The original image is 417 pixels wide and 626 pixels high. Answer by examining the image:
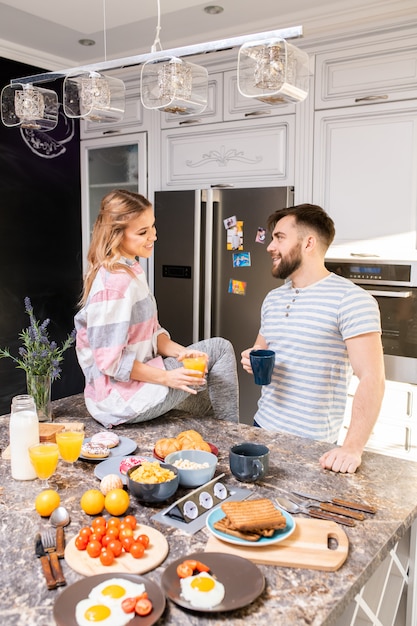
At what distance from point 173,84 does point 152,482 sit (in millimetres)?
1077

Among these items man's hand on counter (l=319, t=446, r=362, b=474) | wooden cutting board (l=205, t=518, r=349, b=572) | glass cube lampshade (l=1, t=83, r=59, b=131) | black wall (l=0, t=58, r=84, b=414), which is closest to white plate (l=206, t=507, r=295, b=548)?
wooden cutting board (l=205, t=518, r=349, b=572)

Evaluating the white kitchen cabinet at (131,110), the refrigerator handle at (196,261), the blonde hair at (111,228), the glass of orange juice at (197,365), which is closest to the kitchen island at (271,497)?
the glass of orange juice at (197,365)

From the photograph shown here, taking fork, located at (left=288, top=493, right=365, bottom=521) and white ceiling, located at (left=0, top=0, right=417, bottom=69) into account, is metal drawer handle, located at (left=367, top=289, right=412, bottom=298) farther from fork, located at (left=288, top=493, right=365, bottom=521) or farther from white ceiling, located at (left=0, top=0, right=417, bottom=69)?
fork, located at (left=288, top=493, right=365, bottom=521)

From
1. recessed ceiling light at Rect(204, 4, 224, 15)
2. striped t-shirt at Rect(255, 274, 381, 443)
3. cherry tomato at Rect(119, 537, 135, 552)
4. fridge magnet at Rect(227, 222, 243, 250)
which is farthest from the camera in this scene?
fridge magnet at Rect(227, 222, 243, 250)

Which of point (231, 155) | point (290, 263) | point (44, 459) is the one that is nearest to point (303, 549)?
point (44, 459)

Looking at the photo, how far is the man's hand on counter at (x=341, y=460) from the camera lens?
1578mm

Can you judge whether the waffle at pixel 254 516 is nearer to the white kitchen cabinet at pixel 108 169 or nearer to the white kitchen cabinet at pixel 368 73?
the white kitchen cabinet at pixel 368 73

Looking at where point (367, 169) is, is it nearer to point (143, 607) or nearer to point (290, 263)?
point (290, 263)

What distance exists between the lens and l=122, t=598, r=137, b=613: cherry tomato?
963mm

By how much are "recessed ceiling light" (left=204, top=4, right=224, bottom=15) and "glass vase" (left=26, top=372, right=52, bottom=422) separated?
7.20ft

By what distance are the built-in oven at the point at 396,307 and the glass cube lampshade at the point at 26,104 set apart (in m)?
1.87

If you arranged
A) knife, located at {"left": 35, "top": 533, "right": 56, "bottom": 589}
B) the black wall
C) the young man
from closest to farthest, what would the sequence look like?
1. knife, located at {"left": 35, "top": 533, "right": 56, "bottom": 589}
2. the young man
3. the black wall

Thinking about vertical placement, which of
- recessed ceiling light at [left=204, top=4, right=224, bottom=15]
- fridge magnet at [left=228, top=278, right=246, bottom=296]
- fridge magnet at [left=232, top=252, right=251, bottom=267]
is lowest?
fridge magnet at [left=228, top=278, right=246, bottom=296]

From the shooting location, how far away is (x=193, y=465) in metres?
1.52
